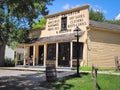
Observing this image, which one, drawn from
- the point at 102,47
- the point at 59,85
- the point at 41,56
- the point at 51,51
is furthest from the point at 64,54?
the point at 59,85

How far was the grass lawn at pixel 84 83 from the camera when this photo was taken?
14531mm

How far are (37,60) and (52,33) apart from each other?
14.7ft

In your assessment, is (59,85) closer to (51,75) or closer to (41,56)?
(51,75)

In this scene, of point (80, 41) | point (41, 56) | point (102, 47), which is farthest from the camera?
point (41, 56)

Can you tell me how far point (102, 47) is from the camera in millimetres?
27984

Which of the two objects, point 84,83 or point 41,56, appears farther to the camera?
point 41,56

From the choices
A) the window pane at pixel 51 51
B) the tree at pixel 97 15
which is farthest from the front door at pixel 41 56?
the tree at pixel 97 15

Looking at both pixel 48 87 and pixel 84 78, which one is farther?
pixel 84 78

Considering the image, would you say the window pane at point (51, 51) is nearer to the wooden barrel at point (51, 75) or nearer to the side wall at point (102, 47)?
the side wall at point (102, 47)

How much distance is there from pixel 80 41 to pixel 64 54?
3222mm

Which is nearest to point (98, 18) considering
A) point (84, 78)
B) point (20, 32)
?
point (20, 32)

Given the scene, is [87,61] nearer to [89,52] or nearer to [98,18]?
[89,52]

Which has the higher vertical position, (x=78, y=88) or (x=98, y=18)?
(x=98, y=18)

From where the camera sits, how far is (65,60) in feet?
94.9
